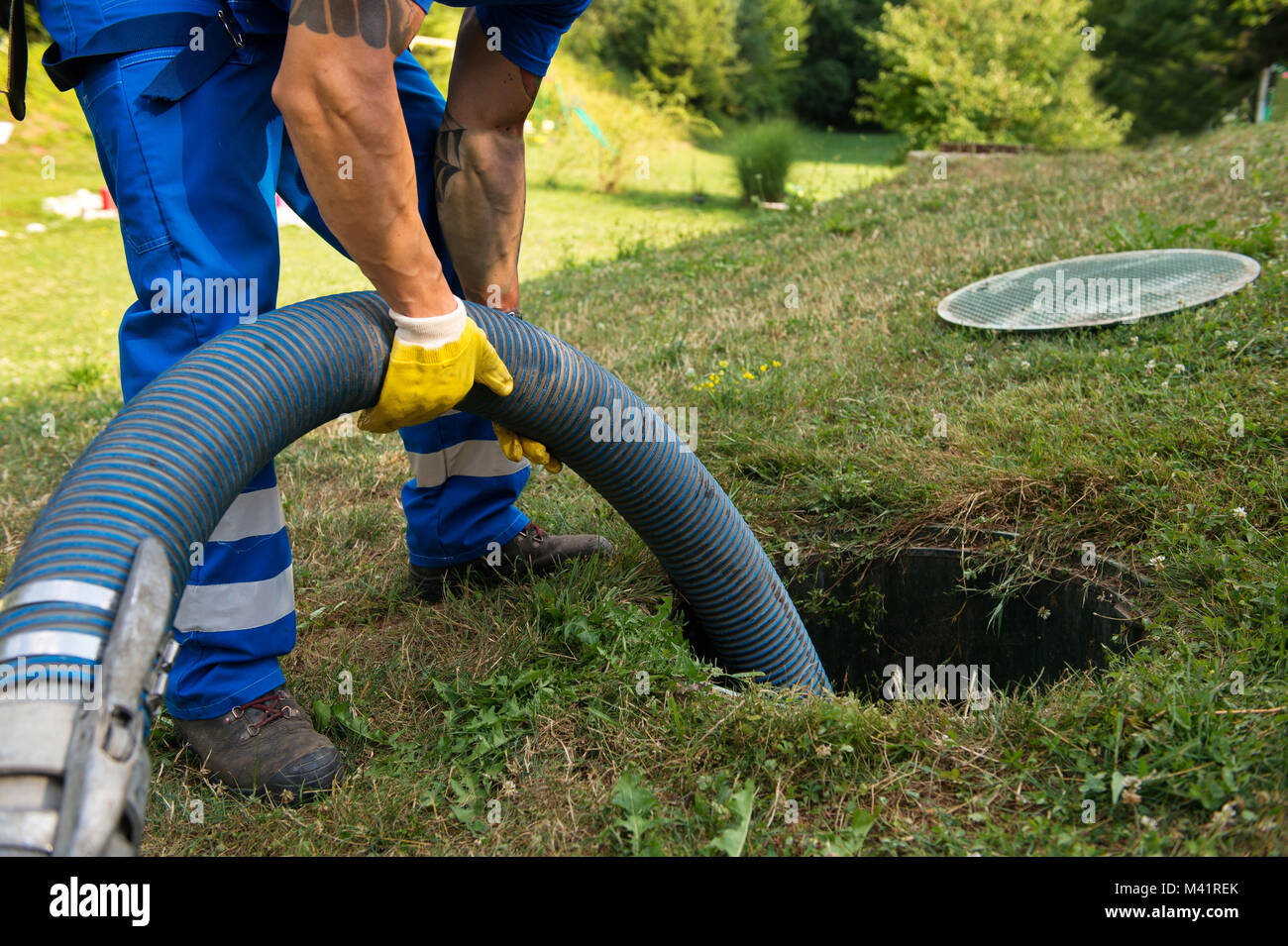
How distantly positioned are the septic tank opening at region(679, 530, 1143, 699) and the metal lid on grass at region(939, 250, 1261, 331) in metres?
1.45

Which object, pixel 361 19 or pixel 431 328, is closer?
pixel 361 19

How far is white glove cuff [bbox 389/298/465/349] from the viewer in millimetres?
1797

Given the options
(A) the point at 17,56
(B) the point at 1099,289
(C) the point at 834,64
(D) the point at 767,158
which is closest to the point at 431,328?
(A) the point at 17,56

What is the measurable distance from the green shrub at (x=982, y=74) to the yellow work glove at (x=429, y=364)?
1202cm

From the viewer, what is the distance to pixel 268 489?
2.00 meters

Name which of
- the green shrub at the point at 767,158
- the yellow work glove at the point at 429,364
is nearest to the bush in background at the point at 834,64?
the green shrub at the point at 767,158

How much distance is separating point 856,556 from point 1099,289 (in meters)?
1.97

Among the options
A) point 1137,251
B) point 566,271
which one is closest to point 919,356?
point 1137,251

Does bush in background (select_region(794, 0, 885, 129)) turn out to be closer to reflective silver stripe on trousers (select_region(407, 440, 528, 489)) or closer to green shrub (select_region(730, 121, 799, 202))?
green shrub (select_region(730, 121, 799, 202))

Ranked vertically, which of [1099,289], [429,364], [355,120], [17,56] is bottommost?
[429,364]

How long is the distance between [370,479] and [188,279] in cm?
167

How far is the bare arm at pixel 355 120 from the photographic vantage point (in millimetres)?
1594

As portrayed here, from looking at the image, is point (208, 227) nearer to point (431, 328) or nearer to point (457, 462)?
point (431, 328)

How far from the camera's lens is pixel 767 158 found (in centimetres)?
1177
